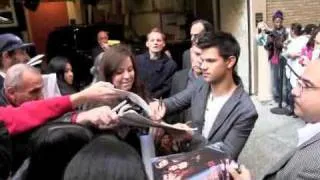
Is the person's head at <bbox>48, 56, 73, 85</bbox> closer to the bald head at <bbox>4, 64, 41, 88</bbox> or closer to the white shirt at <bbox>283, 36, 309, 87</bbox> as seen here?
the bald head at <bbox>4, 64, 41, 88</bbox>

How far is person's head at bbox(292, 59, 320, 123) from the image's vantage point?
182cm

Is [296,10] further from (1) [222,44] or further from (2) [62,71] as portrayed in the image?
(1) [222,44]

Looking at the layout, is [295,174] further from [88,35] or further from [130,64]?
[88,35]

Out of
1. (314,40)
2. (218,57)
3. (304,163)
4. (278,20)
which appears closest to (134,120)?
(304,163)

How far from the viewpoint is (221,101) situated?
2539 mm

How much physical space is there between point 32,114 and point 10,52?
217 cm

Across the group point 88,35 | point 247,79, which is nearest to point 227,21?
point 247,79

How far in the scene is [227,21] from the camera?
34.2 feet

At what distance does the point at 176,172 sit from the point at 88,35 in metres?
8.66

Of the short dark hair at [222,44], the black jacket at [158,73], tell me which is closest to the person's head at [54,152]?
the short dark hair at [222,44]

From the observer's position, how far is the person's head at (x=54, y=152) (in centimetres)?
135

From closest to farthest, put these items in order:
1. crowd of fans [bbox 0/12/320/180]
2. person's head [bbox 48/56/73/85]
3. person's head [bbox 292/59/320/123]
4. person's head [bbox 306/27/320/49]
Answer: crowd of fans [bbox 0/12/320/180], person's head [bbox 292/59/320/123], person's head [bbox 48/56/73/85], person's head [bbox 306/27/320/49]

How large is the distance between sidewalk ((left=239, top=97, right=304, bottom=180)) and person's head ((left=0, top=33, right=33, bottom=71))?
2993 millimetres

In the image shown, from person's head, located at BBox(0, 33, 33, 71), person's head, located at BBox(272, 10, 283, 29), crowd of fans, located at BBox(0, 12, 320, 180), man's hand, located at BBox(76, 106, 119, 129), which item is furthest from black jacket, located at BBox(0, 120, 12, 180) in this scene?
person's head, located at BBox(272, 10, 283, 29)
